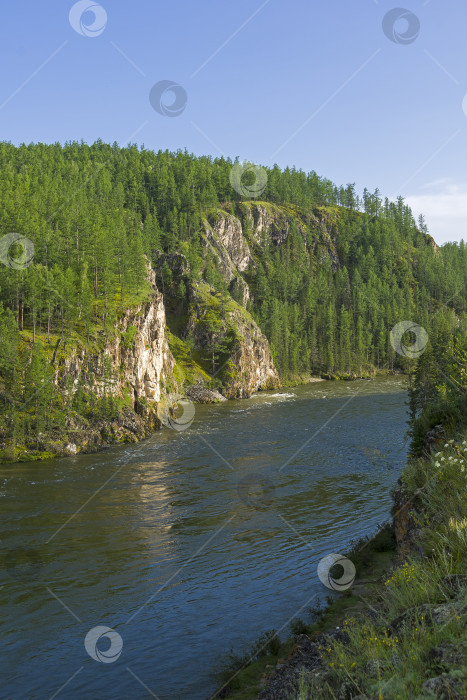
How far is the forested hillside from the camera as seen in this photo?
178 feet

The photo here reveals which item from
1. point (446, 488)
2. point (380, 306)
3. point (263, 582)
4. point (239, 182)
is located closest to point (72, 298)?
point (263, 582)

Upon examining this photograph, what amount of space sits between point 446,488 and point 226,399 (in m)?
79.1

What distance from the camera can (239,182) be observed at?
193 m

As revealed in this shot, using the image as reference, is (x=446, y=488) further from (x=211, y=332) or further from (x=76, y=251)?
(x=211, y=332)

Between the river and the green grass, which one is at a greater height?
the green grass
